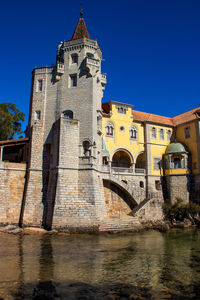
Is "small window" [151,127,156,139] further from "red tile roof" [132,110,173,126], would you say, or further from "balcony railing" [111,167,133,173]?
"balcony railing" [111,167,133,173]

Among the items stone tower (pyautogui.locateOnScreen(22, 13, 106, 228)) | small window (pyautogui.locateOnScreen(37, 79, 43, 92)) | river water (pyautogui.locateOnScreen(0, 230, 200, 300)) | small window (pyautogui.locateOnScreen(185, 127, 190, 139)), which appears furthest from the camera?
small window (pyautogui.locateOnScreen(185, 127, 190, 139))

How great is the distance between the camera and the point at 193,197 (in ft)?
96.9

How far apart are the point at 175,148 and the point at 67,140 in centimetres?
1565

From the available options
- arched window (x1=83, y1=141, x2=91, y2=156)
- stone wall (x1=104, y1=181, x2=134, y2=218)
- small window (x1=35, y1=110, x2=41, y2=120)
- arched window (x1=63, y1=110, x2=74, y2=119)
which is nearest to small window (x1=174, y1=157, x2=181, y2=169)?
stone wall (x1=104, y1=181, x2=134, y2=218)

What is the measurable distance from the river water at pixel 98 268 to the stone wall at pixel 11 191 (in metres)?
4.31

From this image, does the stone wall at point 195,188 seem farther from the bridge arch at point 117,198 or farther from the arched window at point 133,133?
the arched window at point 133,133

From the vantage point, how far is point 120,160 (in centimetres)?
3222

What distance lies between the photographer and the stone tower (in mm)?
21922

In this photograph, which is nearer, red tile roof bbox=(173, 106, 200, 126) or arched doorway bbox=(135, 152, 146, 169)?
arched doorway bbox=(135, 152, 146, 169)

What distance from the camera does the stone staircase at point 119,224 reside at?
2139 centimetres

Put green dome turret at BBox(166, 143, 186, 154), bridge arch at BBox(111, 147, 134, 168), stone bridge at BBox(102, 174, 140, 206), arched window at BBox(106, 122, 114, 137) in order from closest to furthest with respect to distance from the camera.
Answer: stone bridge at BBox(102, 174, 140, 206), arched window at BBox(106, 122, 114, 137), green dome turret at BBox(166, 143, 186, 154), bridge arch at BBox(111, 147, 134, 168)

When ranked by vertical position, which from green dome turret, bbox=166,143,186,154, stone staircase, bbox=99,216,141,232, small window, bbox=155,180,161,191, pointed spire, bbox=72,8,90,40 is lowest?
stone staircase, bbox=99,216,141,232

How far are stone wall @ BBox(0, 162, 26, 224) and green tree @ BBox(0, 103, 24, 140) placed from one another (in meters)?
7.34

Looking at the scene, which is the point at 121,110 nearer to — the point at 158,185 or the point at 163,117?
the point at 163,117
